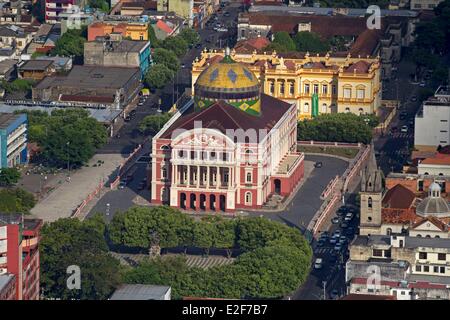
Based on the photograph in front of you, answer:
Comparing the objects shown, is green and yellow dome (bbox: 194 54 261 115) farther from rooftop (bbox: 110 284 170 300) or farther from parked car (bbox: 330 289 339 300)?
rooftop (bbox: 110 284 170 300)

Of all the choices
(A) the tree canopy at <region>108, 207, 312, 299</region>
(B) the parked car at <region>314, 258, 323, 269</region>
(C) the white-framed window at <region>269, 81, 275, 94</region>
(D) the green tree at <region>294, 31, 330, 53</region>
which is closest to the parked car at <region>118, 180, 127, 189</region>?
(A) the tree canopy at <region>108, 207, 312, 299</region>

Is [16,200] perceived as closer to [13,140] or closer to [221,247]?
[13,140]

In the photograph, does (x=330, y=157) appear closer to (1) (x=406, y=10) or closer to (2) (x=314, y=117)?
(2) (x=314, y=117)

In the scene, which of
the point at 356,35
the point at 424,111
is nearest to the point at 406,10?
the point at 356,35

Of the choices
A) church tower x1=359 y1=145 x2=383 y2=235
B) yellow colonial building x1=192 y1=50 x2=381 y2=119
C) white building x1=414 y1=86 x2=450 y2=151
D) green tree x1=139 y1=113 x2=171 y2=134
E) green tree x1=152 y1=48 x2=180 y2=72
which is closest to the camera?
church tower x1=359 y1=145 x2=383 y2=235

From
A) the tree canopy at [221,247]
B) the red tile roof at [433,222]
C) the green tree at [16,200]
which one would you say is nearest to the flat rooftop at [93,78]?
the green tree at [16,200]

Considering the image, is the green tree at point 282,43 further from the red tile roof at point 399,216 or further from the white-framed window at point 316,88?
the red tile roof at point 399,216
